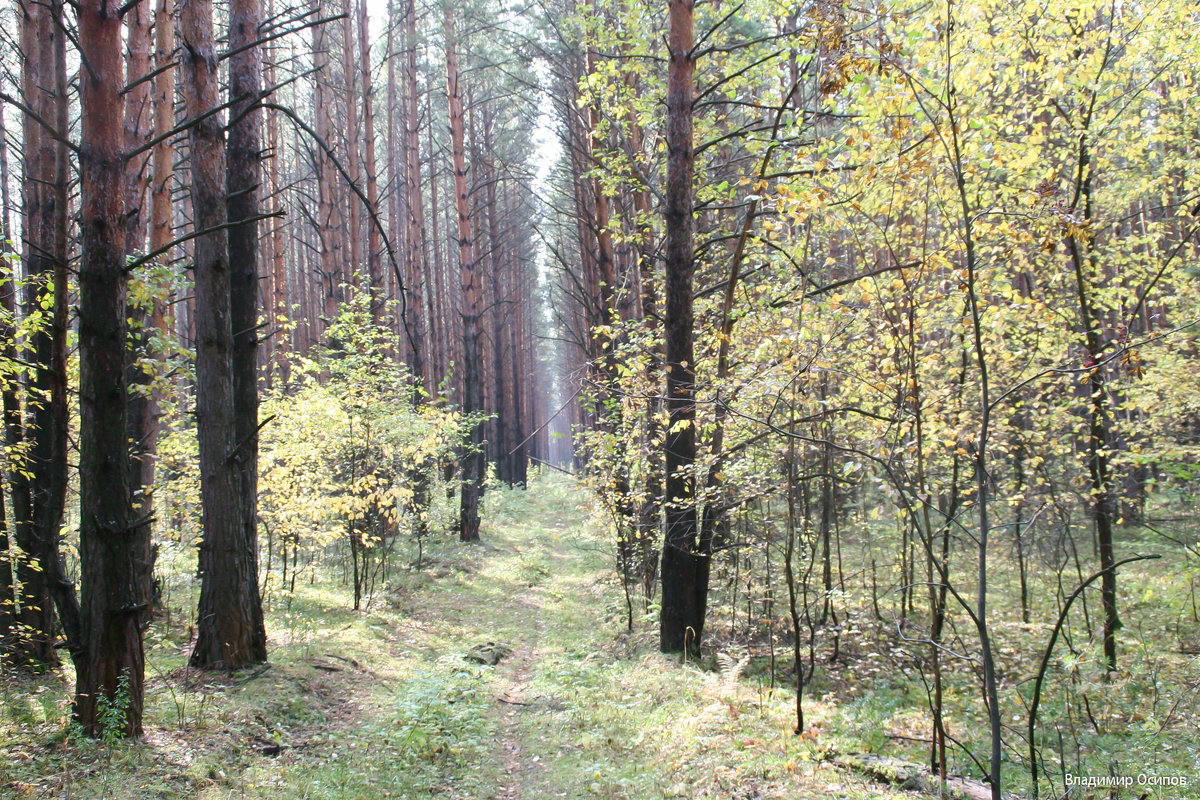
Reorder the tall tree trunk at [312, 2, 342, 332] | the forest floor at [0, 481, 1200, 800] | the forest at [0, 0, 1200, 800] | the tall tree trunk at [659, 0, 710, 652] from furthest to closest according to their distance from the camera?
the tall tree trunk at [312, 2, 342, 332] → the tall tree trunk at [659, 0, 710, 652] → the forest floor at [0, 481, 1200, 800] → the forest at [0, 0, 1200, 800]

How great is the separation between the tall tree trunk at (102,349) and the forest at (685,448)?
0.06 ft

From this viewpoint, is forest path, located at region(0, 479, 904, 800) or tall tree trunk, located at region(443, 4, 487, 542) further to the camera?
tall tree trunk, located at region(443, 4, 487, 542)

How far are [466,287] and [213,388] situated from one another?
1009 cm

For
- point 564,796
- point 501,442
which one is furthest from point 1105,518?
point 501,442

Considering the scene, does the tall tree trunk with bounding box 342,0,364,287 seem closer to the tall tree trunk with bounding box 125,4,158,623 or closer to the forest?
the forest

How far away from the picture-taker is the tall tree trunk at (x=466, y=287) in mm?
14984

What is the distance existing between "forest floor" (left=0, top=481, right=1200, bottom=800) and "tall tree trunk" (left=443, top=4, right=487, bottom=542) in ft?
20.7

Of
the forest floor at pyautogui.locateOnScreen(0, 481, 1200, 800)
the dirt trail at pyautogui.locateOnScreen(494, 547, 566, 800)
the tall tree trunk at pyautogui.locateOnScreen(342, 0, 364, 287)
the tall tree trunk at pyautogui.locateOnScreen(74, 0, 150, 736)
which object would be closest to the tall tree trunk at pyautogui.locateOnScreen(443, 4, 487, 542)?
the tall tree trunk at pyautogui.locateOnScreen(342, 0, 364, 287)

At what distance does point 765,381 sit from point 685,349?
2.81m

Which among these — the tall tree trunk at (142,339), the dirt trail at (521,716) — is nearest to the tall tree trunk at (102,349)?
the dirt trail at (521,716)

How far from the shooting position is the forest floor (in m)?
4.11

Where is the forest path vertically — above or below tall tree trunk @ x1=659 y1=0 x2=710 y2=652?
below

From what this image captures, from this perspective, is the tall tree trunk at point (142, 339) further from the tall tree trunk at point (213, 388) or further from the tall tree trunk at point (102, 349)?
the tall tree trunk at point (102, 349)

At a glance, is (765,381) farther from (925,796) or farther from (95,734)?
(95,734)
